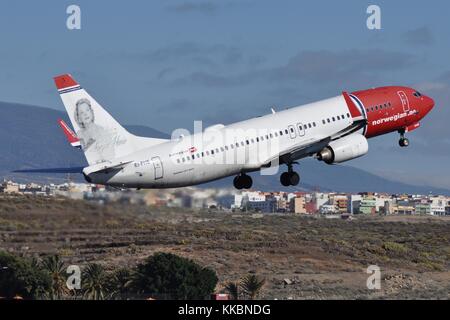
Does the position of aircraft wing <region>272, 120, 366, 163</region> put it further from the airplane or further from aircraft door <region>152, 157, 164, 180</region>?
aircraft door <region>152, 157, 164, 180</region>

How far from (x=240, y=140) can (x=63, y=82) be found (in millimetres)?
13529

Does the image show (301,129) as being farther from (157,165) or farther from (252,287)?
(252,287)

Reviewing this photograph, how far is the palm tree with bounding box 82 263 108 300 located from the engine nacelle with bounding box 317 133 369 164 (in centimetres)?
2635

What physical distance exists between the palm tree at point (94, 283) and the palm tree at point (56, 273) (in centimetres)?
190

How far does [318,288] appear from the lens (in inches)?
4163

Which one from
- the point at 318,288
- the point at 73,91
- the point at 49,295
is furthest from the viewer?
the point at 318,288

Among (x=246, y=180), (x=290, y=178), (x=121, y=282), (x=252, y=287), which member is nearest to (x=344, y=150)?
(x=290, y=178)

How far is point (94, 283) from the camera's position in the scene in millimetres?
96000

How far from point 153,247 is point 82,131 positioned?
47.6m

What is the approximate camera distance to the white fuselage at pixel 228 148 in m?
67.7

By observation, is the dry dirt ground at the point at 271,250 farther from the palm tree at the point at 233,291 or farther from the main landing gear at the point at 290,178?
the main landing gear at the point at 290,178

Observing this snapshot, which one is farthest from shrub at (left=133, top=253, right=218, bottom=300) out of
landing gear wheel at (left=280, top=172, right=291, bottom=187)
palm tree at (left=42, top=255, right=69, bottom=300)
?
landing gear wheel at (left=280, top=172, right=291, bottom=187)
